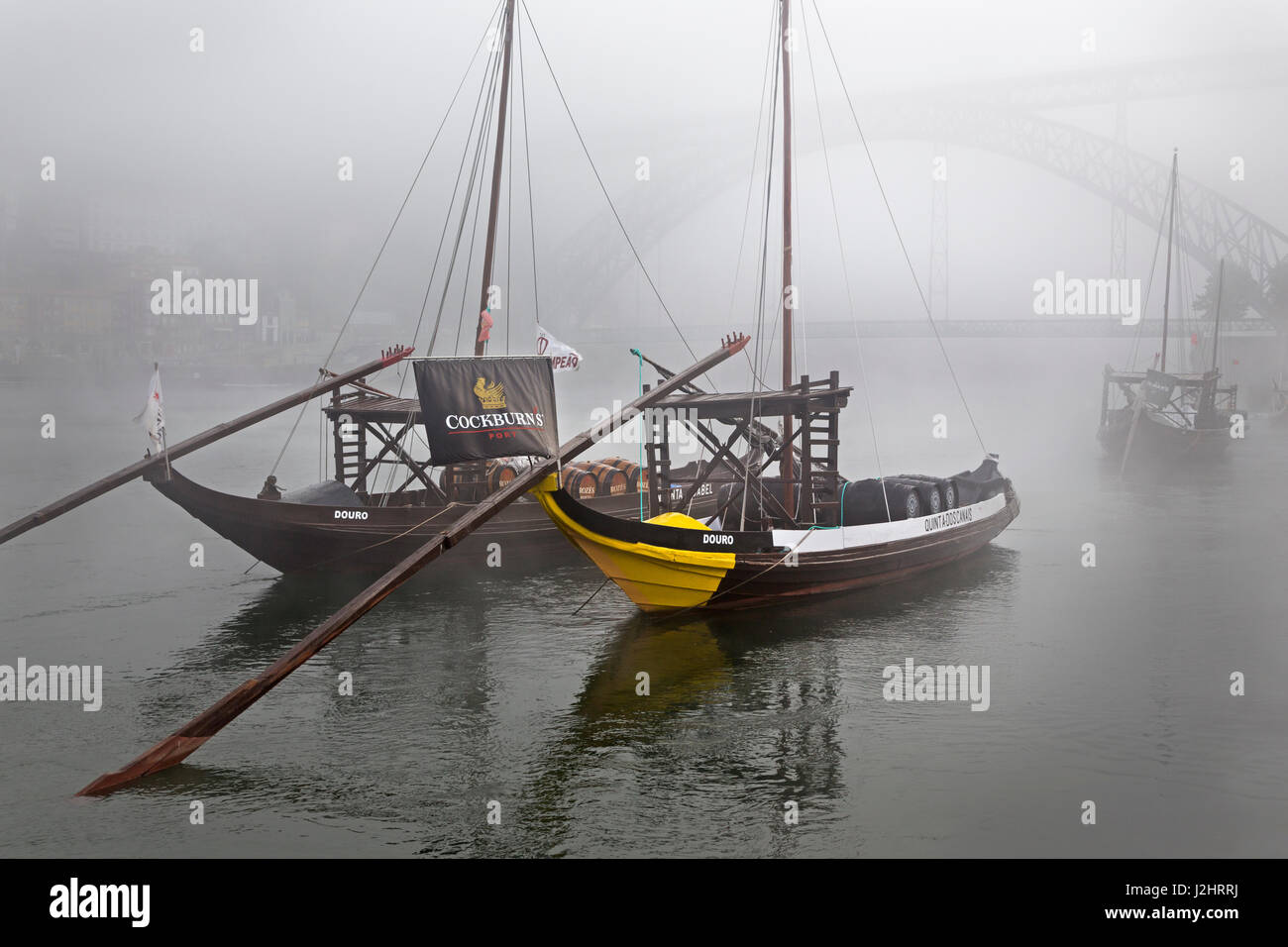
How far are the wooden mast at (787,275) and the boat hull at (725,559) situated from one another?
257cm

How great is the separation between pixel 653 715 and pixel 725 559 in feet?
19.3

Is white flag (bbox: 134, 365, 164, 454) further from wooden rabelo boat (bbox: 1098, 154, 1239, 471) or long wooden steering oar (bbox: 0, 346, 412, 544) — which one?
wooden rabelo boat (bbox: 1098, 154, 1239, 471)

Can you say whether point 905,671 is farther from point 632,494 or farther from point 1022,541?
point 1022,541

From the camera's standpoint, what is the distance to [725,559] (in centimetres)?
2244

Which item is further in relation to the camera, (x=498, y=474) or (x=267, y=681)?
(x=498, y=474)

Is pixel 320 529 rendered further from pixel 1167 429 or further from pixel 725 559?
pixel 1167 429

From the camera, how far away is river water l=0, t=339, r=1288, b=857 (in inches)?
510

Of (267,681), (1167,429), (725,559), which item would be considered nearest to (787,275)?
(725,559)

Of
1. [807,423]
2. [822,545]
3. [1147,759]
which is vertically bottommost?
[1147,759]

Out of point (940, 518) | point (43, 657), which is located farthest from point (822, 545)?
point (43, 657)

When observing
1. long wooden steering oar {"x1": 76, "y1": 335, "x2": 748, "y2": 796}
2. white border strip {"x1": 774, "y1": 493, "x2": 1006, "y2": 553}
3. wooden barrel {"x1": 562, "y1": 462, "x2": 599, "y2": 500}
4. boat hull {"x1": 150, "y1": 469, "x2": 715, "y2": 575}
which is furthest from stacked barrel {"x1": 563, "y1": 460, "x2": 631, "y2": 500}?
long wooden steering oar {"x1": 76, "y1": 335, "x2": 748, "y2": 796}

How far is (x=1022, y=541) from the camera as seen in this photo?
1359 inches

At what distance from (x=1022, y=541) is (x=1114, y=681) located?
1583 cm

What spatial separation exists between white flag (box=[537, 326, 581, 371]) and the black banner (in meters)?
5.40
